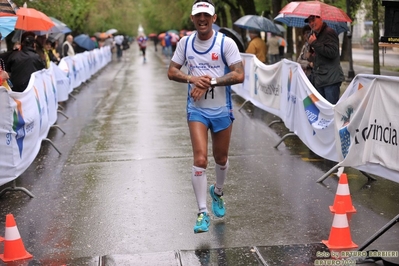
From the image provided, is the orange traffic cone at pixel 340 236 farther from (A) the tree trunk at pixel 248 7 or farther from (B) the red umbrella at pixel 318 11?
(A) the tree trunk at pixel 248 7

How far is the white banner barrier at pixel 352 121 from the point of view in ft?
23.8

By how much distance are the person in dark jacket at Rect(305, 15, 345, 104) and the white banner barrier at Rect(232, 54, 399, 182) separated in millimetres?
262

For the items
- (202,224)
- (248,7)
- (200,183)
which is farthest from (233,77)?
(248,7)

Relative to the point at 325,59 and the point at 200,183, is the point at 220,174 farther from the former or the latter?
the point at 325,59

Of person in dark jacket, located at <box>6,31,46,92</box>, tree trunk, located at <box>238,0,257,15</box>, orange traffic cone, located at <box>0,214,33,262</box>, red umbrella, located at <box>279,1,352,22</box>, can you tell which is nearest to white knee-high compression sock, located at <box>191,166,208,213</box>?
orange traffic cone, located at <box>0,214,33,262</box>

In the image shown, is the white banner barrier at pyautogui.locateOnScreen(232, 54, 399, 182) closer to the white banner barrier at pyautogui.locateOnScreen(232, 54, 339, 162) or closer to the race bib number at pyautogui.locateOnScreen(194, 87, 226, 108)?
the white banner barrier at pyautogui.locateOnScreen(232, 54, 339, 162)

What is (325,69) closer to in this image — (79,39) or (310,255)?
(310,255)

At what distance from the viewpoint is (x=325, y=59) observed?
10.6 metres

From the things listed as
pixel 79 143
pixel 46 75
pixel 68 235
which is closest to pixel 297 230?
pixel 68 235

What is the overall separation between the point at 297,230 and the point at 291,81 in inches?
225

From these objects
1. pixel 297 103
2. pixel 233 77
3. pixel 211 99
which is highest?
pixel 233 77

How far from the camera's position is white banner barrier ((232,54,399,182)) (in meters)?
7.24

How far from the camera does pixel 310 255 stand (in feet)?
18.9

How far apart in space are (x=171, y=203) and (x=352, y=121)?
232 cm
